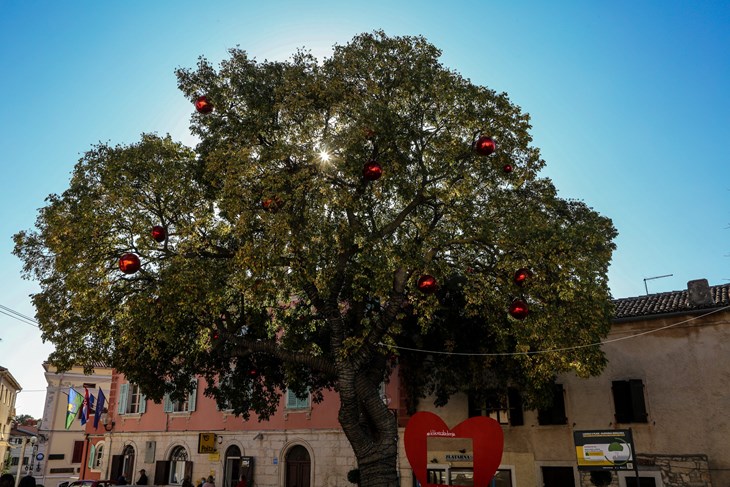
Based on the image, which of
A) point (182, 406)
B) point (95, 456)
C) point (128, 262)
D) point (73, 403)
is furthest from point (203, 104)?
point (95, 456)

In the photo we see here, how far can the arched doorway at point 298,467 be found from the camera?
904 inches

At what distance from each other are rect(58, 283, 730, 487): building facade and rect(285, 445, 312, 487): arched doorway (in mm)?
42

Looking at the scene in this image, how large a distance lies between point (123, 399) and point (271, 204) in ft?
77.8

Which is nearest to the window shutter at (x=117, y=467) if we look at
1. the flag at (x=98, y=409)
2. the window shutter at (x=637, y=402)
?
the flag at (x=98, y=409)

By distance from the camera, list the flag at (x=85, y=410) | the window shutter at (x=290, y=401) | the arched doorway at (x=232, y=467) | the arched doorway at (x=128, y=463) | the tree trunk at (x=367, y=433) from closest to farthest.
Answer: the tree trunk at (x=367, y=433) → the window shutter at (x=290, y=401) → the arched doorway at (x=232, y=467) → the flag at (x=85, y=410) → the arched doorway at (x=128, y=463)

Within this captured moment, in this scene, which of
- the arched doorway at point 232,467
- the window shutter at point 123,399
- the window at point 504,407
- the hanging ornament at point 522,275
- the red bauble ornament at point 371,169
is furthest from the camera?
the window shutter at point 123,399

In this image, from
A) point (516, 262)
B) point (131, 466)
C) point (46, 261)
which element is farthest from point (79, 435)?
point (516, 262)

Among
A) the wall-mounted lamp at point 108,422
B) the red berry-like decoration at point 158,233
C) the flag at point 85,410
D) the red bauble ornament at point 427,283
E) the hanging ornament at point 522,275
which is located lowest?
the wall-mounted lamp at point 108,422

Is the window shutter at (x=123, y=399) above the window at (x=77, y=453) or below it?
above

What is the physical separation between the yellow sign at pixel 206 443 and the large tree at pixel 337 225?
10953 millimetres

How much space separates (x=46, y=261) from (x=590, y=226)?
49.1ft

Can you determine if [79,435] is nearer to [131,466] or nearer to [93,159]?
[131,466]

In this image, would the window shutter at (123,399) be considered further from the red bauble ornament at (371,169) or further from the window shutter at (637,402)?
the window shutter at (637,402)

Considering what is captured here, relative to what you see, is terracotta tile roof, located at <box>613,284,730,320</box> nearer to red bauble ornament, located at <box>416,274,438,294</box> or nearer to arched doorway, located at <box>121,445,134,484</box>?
red bauble ornament, located at <box>416,274,438,294</box>
